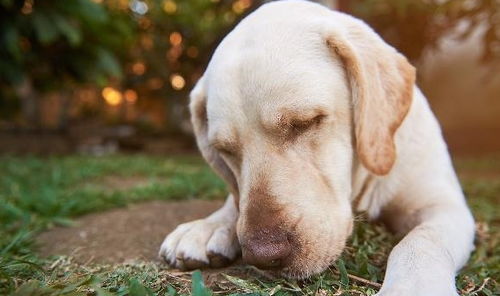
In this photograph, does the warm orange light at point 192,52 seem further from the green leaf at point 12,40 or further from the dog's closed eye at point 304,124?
the dog's closed eye at point 304,124

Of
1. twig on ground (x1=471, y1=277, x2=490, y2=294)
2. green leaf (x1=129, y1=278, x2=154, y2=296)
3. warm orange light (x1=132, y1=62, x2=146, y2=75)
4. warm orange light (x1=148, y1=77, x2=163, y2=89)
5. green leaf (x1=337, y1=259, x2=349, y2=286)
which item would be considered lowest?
warm orange light (x1=148, y1=77, x2=163, y2=89)

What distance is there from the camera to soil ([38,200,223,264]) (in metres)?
2.54

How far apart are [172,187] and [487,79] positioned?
543 cm

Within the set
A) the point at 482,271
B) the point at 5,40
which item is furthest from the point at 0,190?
the point at 482,271

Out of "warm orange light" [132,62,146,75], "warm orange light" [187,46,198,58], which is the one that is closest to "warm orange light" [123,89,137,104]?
"warm orange light" [132,62,146,75]

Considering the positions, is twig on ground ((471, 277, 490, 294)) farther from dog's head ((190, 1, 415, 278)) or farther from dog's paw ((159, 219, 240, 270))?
dog's paw ((159, 219, 240, 270))

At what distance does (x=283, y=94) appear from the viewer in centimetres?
212

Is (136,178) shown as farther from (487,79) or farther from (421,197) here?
(487,79)

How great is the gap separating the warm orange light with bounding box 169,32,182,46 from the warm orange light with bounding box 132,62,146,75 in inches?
39.9

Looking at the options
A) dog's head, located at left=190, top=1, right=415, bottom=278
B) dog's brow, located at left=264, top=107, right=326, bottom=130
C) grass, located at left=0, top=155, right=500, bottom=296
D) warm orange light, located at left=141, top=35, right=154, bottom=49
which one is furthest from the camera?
warm orange light, located at left=141, top=35, right=154, bottom=49

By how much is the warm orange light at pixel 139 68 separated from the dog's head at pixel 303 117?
11.0 meters

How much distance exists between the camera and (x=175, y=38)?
44.5 ft

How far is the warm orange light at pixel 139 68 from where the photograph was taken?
13.1 metres

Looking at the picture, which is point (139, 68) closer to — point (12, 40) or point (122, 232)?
point (12, 40)
